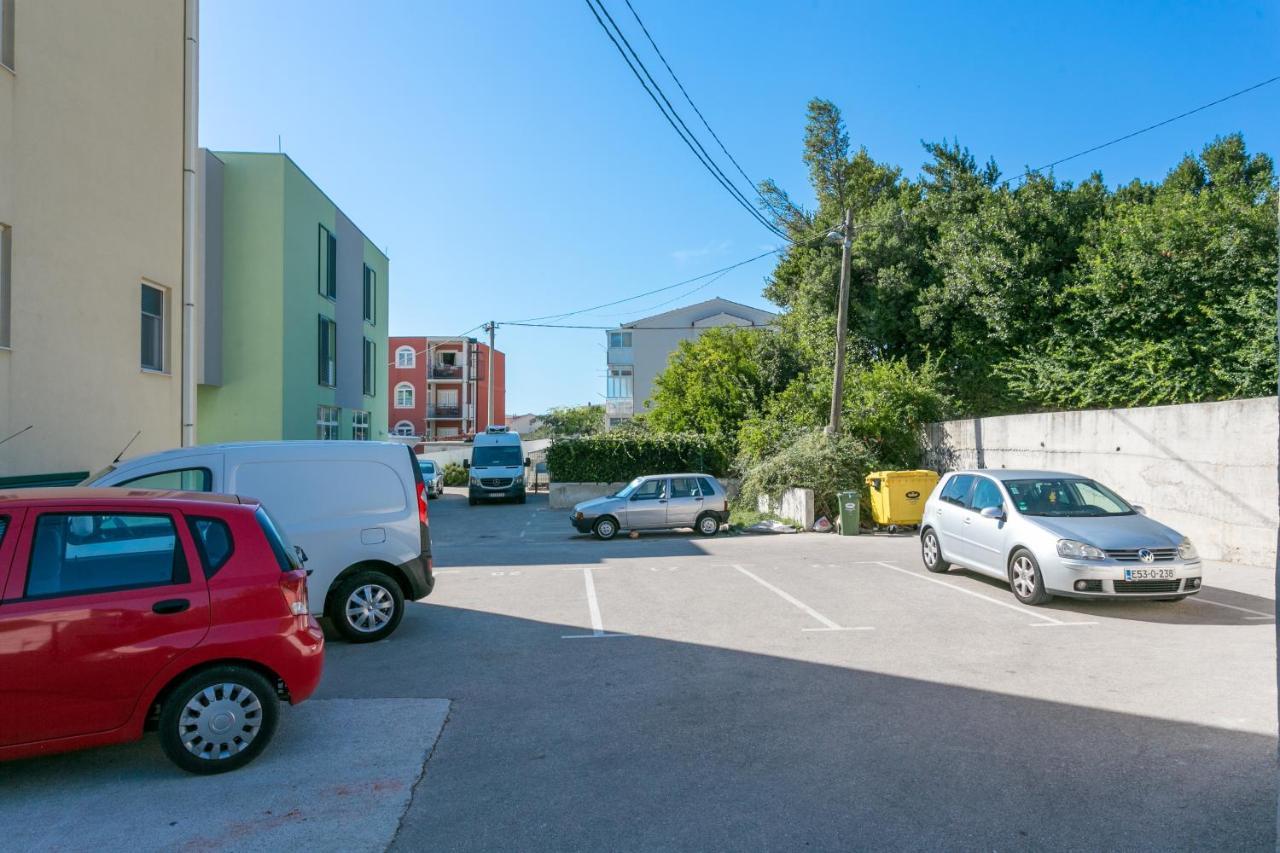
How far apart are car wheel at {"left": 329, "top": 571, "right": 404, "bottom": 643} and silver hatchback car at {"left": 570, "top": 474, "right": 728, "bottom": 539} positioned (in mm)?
10703

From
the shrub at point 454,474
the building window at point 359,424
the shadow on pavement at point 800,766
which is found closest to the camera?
the shadow on pavement at point 800,766

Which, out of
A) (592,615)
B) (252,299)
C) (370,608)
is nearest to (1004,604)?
(592,615)

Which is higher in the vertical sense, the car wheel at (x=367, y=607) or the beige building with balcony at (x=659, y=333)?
the beige building with balcony at (x=659, y=333)

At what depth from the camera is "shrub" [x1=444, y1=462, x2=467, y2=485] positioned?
4681cm

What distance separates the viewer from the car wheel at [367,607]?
810 cm

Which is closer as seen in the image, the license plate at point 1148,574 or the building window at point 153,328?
the license plate at point 1148,574

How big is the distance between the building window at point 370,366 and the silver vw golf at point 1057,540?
28180 millimetres

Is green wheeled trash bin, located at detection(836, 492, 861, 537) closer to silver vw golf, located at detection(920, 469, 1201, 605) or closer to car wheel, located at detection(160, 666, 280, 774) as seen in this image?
silver vw golf, located at detection(920, 469, 1201, 605)

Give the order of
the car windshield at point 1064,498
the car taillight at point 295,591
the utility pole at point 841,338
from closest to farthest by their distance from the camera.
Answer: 1. the car taillight at point 295,591
2. the car windshield at point 1064,498
3. the utility pole at point 841,338

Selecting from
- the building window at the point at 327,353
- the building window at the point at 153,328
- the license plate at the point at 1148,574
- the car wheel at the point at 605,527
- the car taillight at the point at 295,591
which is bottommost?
the car wheel at the point at 605,527

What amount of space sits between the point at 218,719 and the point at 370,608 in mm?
3455

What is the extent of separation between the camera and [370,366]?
36094 millimetres

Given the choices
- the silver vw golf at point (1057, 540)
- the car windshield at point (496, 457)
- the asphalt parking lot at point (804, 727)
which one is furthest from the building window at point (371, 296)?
the silver vw golf at point (1057, 540)

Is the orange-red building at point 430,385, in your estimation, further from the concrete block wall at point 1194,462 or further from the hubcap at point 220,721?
the hubcap at point 220,721
